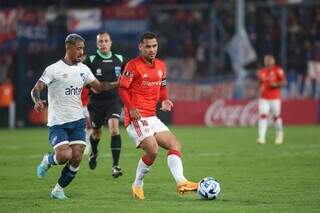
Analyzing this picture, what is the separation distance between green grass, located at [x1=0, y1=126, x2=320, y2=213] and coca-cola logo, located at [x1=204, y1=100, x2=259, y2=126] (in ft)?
23.6

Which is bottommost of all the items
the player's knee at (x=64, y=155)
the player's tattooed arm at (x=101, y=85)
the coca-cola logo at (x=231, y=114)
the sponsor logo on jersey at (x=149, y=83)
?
the coca-cola logo at (x=231, y=114)

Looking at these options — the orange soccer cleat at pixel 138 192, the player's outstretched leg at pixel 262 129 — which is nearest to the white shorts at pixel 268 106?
the player's outstretched leg at pixel 262 129

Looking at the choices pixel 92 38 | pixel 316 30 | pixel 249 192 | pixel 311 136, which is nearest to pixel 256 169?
pixel 249 192

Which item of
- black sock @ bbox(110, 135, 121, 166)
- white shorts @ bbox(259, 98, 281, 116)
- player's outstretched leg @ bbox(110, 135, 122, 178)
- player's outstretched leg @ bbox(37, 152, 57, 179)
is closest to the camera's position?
player's outstretched leg @ bbox(37, 152, 57, 179)

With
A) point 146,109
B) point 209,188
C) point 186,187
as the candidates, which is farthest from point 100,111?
point 209,188

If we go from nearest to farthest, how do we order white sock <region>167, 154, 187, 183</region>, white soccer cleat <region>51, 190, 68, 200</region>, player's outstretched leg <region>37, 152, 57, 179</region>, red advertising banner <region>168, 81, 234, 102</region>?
1. white sock <region>167, 154, 187, 183</region>
2. white soccer cleat <region>51, 190, 68, 200</region>
3. player's outstretched leg <region>37, 152, 57, 179</region>
4. red advertising banner <region>168, 81, 234, 102</region>

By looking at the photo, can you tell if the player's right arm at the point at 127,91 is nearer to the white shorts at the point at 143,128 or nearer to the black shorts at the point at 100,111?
the white shorts at the point at 143,128

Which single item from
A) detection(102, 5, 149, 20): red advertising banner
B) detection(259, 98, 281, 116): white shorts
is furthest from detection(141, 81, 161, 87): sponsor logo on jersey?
detection(102, 5, 149, 20): red advertising banner

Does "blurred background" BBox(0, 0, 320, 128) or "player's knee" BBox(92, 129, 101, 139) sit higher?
"blurred background" BBox(0, 0, 320, 128)

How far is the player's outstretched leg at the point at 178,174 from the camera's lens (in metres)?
12.7

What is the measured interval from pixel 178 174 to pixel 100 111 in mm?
5110

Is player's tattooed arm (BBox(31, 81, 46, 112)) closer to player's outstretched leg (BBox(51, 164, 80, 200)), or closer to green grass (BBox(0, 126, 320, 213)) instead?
player's outstretched leg (BBox(51, 164, 80, 200))

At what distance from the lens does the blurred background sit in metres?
32.7

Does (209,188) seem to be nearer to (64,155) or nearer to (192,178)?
(64,155)
